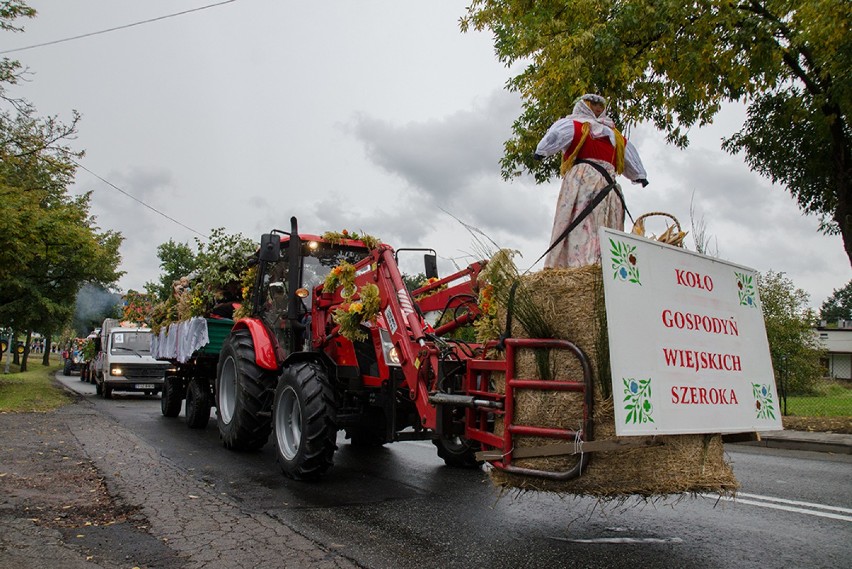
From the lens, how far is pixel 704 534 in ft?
16.4

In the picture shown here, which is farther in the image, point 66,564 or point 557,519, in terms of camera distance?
point 557,519

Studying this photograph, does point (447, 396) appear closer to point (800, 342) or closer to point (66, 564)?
point (66, 564)

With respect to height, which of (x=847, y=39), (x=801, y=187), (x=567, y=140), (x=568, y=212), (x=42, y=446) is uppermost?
(x=847, y=39)

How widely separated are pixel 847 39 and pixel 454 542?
9900mm

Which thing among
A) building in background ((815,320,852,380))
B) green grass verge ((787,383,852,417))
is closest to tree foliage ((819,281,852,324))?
building in background ((815,320,852,380))

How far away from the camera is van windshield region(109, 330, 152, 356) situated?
19406 millimetres

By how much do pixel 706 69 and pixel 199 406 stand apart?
997cm

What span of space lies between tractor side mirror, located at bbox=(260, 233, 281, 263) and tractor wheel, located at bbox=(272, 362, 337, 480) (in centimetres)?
119

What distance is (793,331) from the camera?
2264 cm

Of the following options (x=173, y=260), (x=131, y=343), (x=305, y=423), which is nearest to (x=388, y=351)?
(x=305, y=423)

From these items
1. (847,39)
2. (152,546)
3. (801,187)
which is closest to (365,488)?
(152,546)

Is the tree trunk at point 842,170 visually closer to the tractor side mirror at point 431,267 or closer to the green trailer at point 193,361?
the tractor side mirror at point 431,267

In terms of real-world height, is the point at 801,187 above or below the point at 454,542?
above

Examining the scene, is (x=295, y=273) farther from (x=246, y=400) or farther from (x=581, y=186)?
(x=581, y=186)
